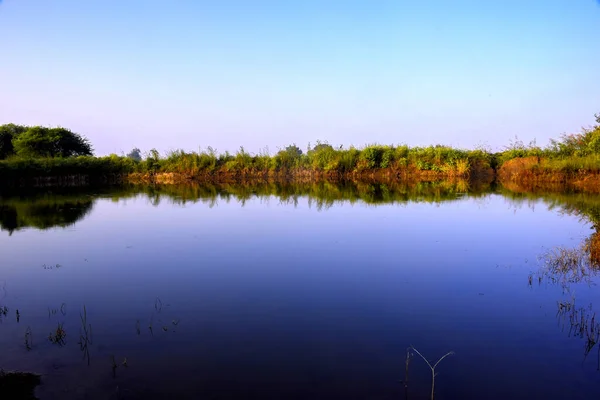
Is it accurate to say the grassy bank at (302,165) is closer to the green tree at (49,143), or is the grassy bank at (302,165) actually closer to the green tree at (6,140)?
the green tree at (49,143)

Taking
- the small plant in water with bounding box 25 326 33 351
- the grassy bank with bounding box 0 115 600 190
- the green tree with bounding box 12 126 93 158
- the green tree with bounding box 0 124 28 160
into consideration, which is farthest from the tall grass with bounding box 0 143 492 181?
the small plant in water with bounding box 25 326 33 351

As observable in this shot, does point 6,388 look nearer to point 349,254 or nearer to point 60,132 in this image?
point 349,254

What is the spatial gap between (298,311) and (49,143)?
42.7 m

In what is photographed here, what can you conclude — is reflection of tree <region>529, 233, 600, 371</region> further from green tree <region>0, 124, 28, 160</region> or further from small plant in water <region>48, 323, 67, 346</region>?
green tree <region>0, 124, 28, 160</region>

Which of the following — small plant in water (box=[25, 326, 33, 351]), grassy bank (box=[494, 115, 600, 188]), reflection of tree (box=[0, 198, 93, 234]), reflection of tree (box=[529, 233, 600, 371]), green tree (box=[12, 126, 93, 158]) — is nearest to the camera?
small plant in water (box=[25, 326, 33, 351])

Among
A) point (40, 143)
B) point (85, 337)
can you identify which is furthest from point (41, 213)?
point (40, 143)

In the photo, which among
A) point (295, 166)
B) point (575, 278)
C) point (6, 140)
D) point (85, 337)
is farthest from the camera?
point (6, 140)

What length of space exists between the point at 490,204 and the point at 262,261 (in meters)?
10.9

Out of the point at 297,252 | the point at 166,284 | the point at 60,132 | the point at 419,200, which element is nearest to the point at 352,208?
the point at 419,200

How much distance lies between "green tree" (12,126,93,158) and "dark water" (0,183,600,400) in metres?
32.7

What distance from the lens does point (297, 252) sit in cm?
839

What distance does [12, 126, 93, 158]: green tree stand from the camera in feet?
127

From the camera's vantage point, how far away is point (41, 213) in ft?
45.7

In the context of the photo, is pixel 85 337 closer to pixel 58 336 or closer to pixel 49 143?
pixel 58 336
